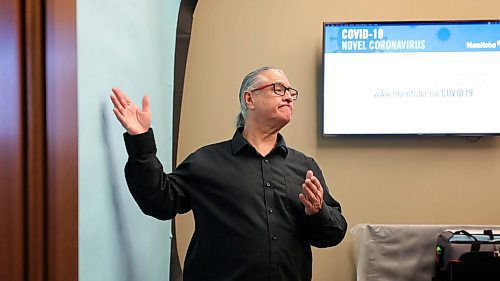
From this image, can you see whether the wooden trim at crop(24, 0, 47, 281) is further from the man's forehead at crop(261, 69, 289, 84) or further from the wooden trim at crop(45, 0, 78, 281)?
the man's forehead at crop(261, 69, 289, 84)

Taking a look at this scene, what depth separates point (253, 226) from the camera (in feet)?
4.97

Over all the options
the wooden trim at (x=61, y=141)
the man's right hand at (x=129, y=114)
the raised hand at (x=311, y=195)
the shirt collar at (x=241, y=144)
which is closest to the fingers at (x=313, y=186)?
the raised hand at (x=311, y=195)

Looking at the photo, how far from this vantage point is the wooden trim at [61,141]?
31.4 inches

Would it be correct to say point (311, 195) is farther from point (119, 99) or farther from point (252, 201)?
point (119, 99)

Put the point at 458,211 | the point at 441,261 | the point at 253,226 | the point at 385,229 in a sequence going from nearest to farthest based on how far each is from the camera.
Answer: the point at 253,226, the point at 441,261, the point at 385,229, the point at 458,211

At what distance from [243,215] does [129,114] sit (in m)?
0.50

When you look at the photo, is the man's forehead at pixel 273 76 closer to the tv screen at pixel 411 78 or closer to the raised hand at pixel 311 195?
the raised hand at pixel 311 195

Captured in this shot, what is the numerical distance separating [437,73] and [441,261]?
0.98m

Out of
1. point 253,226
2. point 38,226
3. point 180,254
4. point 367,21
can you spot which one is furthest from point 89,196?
point 367,21

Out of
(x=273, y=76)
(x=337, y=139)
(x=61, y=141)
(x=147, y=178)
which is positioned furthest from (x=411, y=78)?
(x=61, y=141)

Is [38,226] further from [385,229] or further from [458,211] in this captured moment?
[458,211]

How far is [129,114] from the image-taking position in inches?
52.4

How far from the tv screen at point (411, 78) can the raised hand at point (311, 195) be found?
1082mm

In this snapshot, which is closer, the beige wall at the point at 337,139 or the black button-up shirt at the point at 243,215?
the black button-up shirt at the point at 243,215
